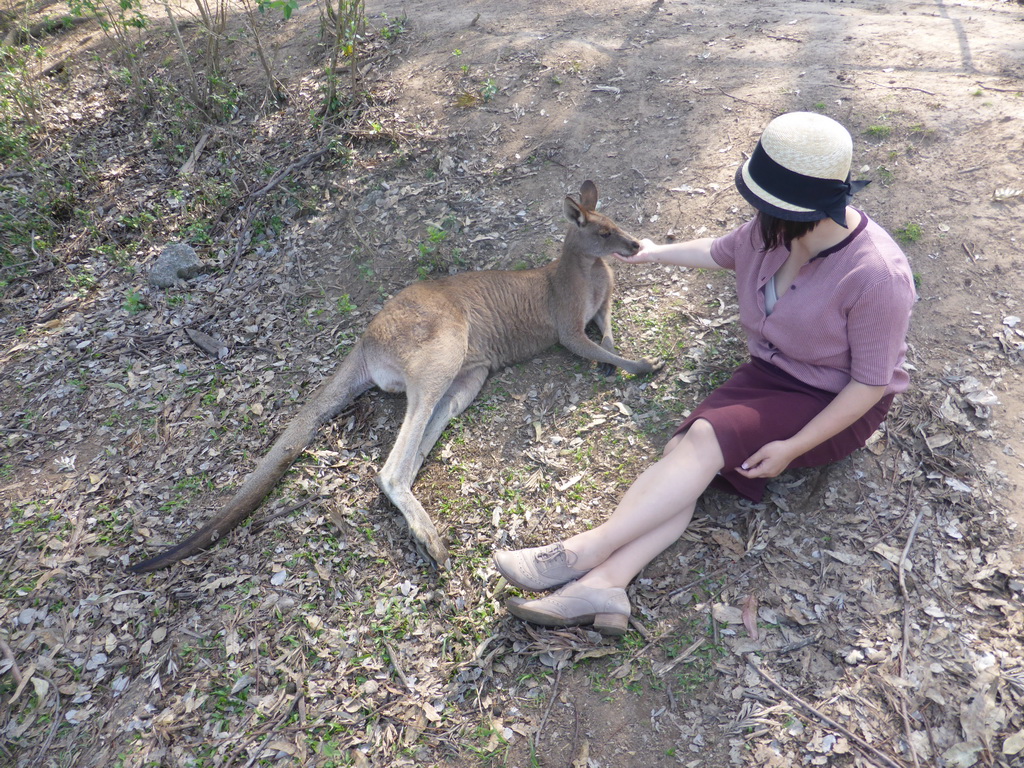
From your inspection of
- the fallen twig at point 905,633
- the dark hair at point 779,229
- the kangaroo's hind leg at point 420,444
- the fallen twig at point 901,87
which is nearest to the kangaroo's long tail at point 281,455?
the kangaroo's hind leg at point 420,444

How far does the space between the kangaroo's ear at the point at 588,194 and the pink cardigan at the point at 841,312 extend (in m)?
1.78

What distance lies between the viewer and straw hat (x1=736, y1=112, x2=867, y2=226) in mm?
2564

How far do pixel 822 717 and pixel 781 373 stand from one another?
1604mm

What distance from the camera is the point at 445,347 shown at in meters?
4.43

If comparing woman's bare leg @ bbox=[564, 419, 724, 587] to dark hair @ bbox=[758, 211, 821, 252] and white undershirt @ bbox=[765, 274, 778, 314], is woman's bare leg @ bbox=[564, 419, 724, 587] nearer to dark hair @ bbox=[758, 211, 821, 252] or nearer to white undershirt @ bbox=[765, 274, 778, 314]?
white undershirt @ bbox=[765, 274, 778, 314]

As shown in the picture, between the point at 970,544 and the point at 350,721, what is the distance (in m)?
3.19

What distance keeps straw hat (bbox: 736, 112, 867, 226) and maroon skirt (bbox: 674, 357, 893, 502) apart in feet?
2.97

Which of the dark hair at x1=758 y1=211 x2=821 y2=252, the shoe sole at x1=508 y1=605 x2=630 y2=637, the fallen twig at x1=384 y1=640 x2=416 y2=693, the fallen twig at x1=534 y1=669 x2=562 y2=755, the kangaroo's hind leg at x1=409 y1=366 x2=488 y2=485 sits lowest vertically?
the fallen twig at x1=534 y1=669 x2=562 y2=755

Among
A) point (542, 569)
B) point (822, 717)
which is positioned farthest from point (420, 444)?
point (822, 717)

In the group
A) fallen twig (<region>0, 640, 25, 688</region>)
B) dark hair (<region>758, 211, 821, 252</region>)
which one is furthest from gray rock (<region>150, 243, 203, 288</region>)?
dark hair (<region>758, 211, 821, 252</region>)

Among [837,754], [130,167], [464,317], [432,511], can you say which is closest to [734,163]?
[464,317]

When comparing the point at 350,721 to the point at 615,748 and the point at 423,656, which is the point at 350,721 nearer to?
the point at 423,656

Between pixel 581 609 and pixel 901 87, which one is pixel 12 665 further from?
pixel 901 87

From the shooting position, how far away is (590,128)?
6.03 m
